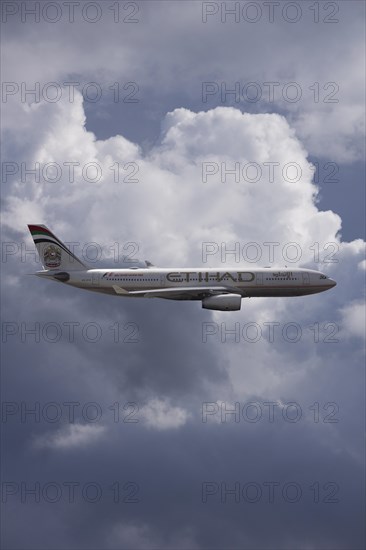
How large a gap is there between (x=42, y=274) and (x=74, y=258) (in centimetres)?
667

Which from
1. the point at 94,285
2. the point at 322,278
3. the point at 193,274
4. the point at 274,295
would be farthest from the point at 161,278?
the point at 322,278

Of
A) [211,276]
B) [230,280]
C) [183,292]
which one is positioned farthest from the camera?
[211,276]

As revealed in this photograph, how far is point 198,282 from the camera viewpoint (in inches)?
4188

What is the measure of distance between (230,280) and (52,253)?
3436cm

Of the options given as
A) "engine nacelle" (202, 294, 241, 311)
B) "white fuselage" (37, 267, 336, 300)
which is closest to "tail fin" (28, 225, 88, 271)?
"white fuselage" (37, 267, 336, 300)

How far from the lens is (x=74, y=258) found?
113 m

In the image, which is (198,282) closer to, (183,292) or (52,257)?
(183,292)

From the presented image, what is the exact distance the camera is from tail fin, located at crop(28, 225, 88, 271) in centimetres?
11250

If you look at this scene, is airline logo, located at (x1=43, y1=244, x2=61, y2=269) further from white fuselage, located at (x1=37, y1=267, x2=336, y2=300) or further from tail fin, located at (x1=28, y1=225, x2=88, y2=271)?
white fuselage, located at (x1=37, y1=267, x2=336, y2=300)

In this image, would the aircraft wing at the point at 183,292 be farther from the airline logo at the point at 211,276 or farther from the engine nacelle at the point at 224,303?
the engine nacelle at the point at 224,303

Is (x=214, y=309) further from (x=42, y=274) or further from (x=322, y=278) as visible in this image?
(x=42, y=274)

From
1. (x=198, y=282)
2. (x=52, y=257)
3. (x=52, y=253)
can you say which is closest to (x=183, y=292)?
(x=198, y=282)

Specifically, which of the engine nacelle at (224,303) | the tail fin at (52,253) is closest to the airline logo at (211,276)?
the engine nacelle at (224,303)

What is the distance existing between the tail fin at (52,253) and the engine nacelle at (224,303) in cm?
2641
